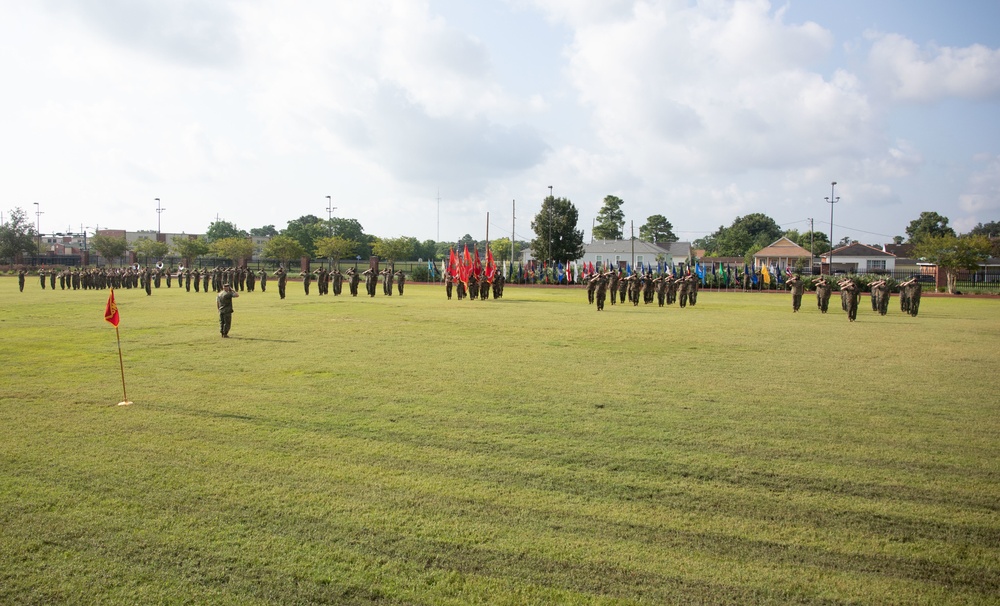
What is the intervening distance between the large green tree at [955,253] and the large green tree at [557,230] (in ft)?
128

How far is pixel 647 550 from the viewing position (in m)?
4.88

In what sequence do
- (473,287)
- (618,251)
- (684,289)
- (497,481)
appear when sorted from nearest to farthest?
1. (497,481)
2. (684,289)
3. (473,287)
4. (618,251)

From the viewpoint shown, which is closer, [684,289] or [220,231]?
[684,289]

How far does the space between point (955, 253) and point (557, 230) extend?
42.5 meters

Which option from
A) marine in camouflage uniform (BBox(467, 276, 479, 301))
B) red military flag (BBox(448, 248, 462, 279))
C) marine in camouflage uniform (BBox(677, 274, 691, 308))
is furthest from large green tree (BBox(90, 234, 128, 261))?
marine in camouflage uniform (BBox(677, 274, 691, 308))

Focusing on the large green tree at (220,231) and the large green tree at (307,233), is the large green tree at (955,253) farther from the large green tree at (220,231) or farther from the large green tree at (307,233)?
the large green tree at (220,231)

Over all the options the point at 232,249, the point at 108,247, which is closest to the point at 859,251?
the point at 232,249

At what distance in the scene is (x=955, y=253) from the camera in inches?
1886

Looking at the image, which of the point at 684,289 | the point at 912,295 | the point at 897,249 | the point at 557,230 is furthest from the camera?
the point at 897,249

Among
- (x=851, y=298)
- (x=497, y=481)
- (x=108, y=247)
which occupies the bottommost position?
(x=497, y=481)

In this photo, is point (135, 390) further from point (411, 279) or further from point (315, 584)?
point (411, 279)

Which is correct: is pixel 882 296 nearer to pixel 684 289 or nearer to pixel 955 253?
pixel 684 289

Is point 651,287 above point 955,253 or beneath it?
beneath

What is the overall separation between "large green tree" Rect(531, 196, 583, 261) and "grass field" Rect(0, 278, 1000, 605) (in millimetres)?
67304
